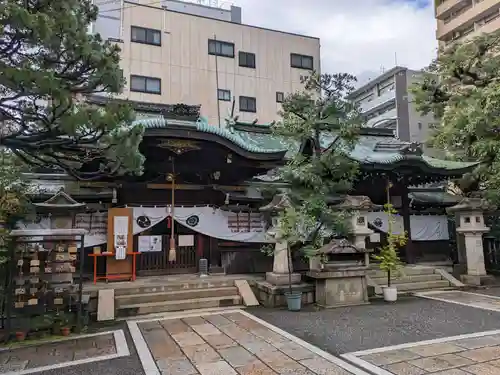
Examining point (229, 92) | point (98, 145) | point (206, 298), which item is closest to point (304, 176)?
point (206, 298)

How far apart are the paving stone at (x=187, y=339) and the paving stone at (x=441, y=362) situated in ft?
11.4

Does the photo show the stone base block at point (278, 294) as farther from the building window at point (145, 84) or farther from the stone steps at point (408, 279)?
the building window at point (145, 84)

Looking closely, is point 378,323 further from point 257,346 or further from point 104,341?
point 104,341

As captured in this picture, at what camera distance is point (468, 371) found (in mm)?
4816

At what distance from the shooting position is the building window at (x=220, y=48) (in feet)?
75.4

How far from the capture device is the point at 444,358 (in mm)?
5312

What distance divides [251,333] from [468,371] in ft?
11.7

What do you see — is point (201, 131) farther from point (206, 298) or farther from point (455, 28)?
point (455, 28)

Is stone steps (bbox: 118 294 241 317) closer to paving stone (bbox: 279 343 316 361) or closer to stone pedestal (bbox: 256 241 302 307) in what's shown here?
stone pedestal (bbox: 256 241 302 307)

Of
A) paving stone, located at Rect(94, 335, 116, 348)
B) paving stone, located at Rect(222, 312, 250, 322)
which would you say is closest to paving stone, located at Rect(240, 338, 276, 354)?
paving stone, located at Rect(222, 312, 250, 322)

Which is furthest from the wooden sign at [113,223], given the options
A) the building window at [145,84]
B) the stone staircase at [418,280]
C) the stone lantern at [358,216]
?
the building window at [145,84]

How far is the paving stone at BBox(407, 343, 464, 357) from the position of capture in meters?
5.53

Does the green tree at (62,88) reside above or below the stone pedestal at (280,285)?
above

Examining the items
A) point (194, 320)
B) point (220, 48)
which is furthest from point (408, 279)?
point (220, 48)
